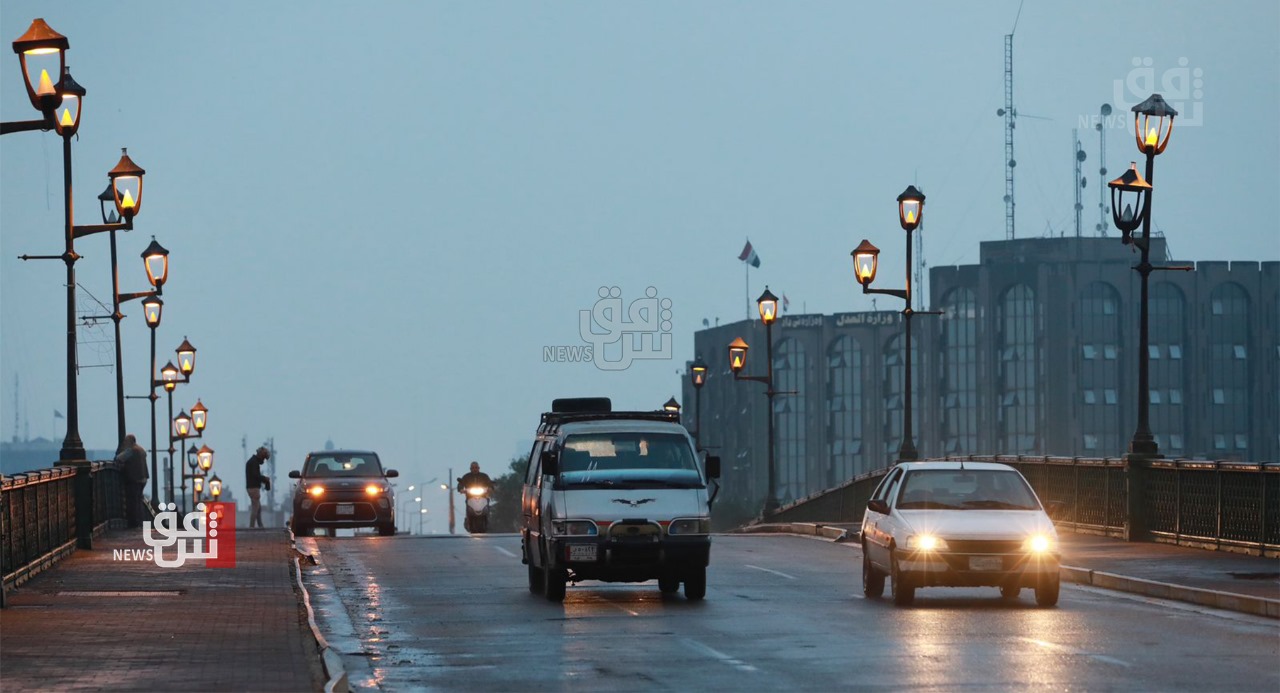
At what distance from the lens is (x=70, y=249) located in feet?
89.1

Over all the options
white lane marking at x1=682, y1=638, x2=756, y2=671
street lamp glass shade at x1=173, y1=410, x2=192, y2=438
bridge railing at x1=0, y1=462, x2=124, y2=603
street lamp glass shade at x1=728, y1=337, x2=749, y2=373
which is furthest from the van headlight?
street lamp glass shade at x1=173, y1=410, x2=192, y2=438

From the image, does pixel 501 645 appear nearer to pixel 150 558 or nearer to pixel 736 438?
pixel 150 558

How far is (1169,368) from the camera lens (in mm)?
126188

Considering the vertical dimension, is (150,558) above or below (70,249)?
below

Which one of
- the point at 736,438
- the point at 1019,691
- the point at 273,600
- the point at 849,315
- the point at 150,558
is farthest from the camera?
the point at 736,438

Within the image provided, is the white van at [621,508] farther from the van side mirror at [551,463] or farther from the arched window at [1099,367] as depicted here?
the arched window at [1099,367]

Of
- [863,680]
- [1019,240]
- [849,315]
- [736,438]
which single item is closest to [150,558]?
[863,680]

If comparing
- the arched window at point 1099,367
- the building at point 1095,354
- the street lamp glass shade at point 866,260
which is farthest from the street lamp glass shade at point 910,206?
the arched window at point 1099,367

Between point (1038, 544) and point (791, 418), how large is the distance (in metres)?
131

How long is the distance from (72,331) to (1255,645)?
1875 centimetres

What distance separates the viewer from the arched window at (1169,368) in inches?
4951

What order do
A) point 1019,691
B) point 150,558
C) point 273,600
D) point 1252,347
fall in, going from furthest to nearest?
point 1252,347 < point 150,558 < point 273,600 < point 1019,691

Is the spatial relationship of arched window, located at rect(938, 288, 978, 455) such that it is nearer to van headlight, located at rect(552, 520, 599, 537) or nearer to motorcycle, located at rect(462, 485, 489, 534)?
motorcycle, located at rect(462, 485, 489, 534)

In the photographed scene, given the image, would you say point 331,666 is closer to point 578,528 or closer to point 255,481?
point 578,528
